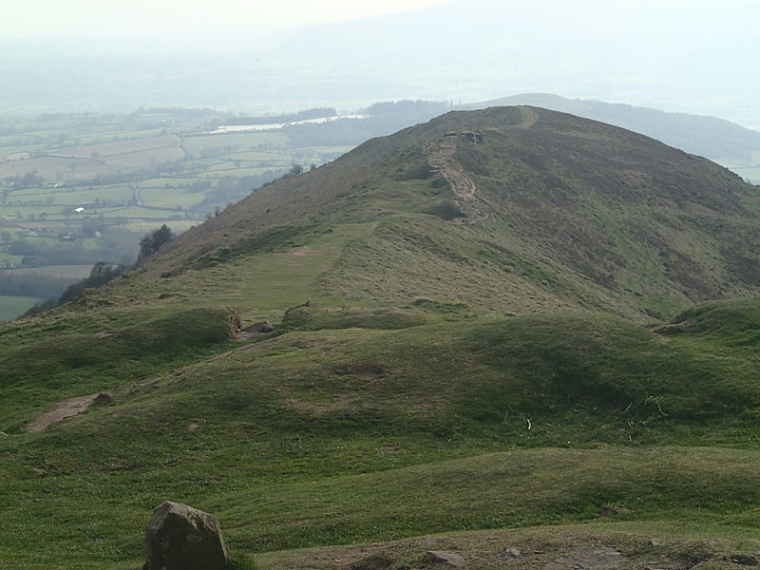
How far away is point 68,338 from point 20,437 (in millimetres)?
11034

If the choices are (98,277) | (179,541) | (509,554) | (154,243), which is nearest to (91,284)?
(98,277)

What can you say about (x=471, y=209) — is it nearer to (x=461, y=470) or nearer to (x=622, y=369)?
(x=622, y=369)

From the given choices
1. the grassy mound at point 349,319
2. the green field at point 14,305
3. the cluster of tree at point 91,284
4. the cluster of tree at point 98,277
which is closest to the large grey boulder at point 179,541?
the grassy mound at point 349,319

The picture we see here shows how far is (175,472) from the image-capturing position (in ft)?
75.2

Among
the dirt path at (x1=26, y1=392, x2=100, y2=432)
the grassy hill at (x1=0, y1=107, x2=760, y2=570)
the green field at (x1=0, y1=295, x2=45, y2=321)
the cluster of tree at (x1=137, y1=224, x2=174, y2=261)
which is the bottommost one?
the green field at (x1=0, y1=295, x2=45, y2=321)

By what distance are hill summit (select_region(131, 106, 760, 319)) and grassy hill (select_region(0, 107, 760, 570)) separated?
2.57ft

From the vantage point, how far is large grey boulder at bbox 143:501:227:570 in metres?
14.3

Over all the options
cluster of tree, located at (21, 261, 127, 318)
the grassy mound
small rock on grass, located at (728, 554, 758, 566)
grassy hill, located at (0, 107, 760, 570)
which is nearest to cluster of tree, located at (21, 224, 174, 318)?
cluster of tree, located at (21, 261, 127, 318)

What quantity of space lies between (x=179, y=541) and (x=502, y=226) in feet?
202

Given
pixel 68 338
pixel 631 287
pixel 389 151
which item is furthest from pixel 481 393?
pixel 389 151

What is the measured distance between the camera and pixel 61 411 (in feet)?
97.7

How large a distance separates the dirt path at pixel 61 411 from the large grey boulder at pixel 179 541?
49.2 ft

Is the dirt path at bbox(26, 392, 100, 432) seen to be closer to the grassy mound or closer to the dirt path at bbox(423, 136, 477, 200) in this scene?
the grassy mound

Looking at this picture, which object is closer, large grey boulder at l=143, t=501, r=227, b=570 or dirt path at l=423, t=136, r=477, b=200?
large grey boulder at l=143, t=501, r=227, b=570
